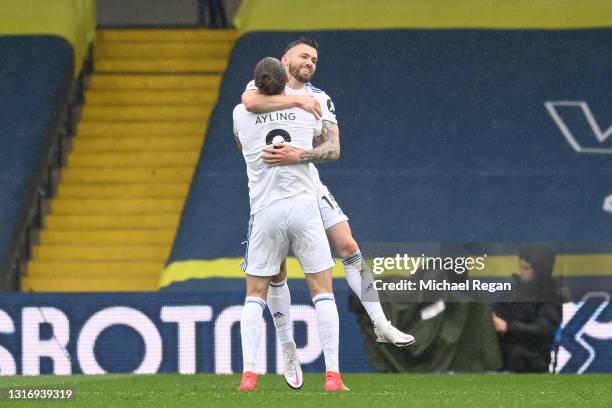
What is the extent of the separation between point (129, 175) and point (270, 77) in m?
9.18

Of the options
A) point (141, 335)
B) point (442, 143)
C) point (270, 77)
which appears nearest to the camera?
point (270, 77)

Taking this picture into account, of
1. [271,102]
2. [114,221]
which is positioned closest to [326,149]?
[271,102]

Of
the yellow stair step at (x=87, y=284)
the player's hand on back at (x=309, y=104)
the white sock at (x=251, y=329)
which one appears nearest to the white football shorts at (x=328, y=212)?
the player's hand on back at (x=309, y=104)

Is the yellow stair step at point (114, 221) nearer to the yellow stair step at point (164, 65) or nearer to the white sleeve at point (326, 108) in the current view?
the yellow stair step at point (164, 65)

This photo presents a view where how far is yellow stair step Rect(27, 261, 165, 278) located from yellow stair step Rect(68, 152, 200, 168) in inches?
62.1

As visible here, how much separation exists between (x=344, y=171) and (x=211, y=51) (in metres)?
3.18

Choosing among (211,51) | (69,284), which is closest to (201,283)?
(69,284)

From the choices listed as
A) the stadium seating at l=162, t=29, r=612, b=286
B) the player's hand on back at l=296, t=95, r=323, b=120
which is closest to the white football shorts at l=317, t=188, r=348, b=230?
the player's hand on back at l=296, t=95, r=323, b=120

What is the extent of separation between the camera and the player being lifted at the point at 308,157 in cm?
933

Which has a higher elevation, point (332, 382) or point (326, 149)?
point (326, 149)

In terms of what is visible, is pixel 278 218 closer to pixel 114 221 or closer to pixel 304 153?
pixel 304 153

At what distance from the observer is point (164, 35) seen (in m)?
19.7

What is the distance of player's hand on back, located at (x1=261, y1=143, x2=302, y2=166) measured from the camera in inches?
367

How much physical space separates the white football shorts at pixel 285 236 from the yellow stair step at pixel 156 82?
9716 mm
